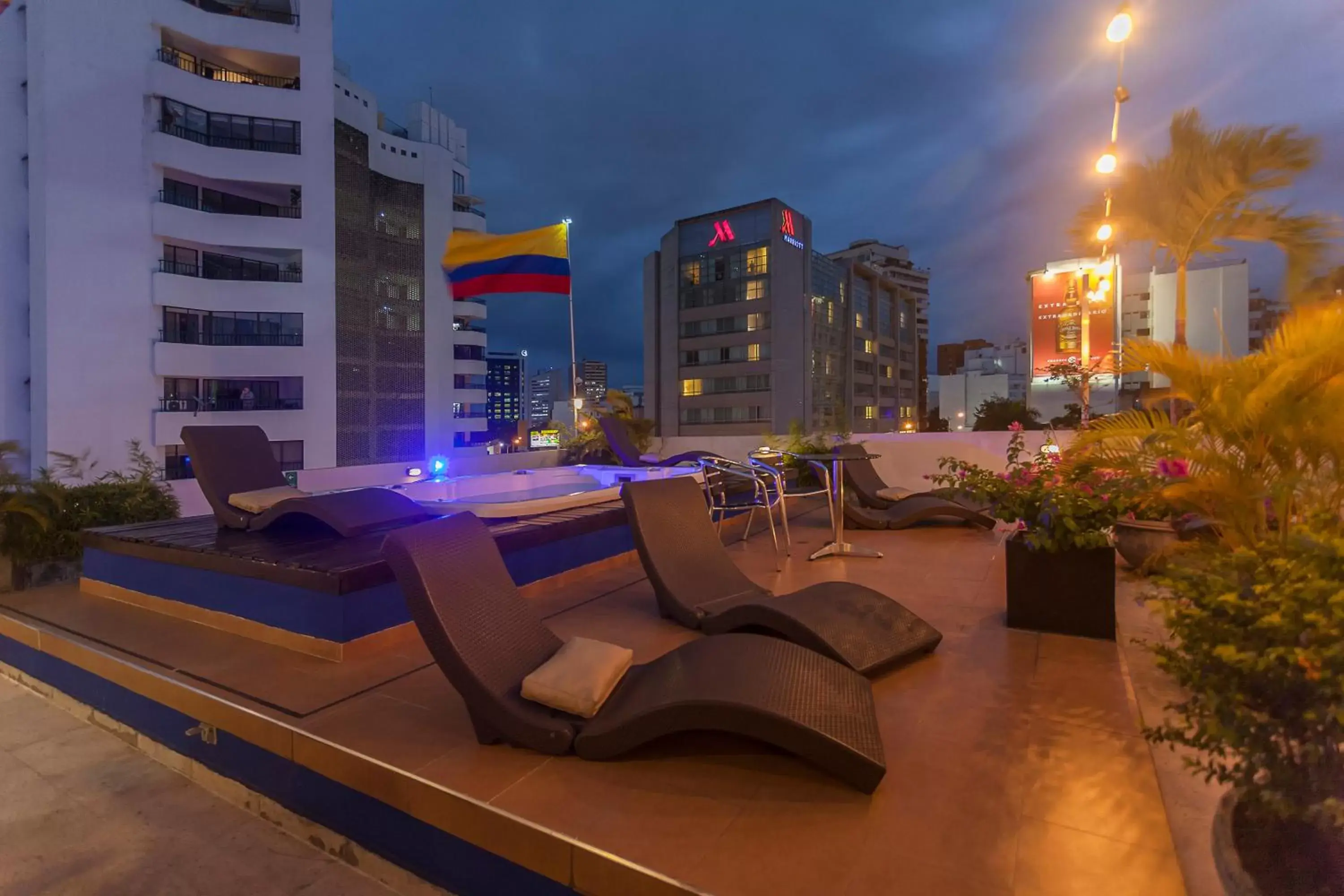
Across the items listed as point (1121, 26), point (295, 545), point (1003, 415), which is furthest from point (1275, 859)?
Answer: point (1003, 415)

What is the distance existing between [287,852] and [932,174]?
34.4 metres

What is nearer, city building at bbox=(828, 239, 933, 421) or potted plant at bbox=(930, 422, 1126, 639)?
potted plant at bbox=(930, 422, 1126, 639)

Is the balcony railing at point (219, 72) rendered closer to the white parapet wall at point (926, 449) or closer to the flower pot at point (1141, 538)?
the white parapet wall at point (926, 449)

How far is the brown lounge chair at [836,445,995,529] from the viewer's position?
689cm

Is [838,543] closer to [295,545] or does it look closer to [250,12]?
[295,545]

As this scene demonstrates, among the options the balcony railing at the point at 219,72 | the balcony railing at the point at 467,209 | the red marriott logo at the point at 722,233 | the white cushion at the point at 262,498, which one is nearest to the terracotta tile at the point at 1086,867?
the white cushion at the point at 262,498

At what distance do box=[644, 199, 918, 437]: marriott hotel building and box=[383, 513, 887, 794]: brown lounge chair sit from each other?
50.3m

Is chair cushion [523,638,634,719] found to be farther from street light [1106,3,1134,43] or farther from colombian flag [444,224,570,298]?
colombian flag [444,224,570,298]

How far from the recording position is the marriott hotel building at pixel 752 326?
55.3m

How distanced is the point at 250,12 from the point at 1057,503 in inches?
1264

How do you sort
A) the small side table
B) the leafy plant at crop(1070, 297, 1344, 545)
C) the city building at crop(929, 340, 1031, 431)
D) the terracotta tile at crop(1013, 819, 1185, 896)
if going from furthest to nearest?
the city building at crop(929, 340, 1031, 431)
the small side table
the leafy plant at crop(1070, 297, 1344, 545)
the terracotta tile at crop(1013, 819, 1185, 896)

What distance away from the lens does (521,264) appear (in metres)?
14.0

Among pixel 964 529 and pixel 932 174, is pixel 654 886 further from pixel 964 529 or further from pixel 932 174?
pixel 932 174

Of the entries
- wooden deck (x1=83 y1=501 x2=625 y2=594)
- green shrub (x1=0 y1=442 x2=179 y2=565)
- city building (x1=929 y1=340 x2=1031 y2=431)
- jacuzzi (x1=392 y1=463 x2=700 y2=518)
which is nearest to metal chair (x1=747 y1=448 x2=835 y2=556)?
jacuzzi (x1=392 y1=463 x2=700 y2=518)
